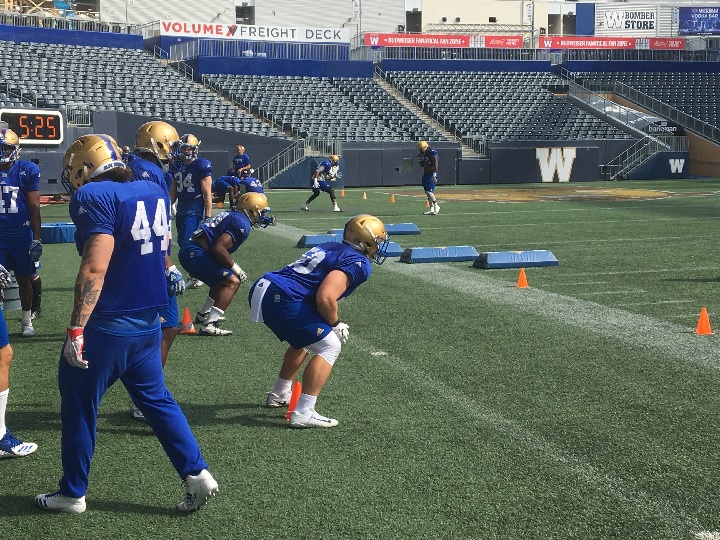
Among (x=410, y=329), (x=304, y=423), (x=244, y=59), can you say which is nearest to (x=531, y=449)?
(x=304, y=423)

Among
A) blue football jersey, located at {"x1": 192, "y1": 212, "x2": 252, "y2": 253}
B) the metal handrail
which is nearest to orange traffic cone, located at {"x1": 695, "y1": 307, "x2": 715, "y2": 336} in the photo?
blue football jersey, located at {"x1": 192, "y1": 212, "x2": 252, "y2": 253}

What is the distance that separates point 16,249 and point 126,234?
531 centimetres

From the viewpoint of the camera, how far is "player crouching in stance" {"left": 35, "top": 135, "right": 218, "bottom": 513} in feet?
15.1

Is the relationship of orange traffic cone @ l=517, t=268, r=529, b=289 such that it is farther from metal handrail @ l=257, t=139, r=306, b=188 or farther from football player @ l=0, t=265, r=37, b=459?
metal handrail @ l=257, t=139, r=306, b=188

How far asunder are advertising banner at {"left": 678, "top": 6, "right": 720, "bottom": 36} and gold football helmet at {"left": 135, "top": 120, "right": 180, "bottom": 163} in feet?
210

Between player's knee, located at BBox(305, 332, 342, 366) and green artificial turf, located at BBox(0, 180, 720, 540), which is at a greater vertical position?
player's knee, located at BBox(305, 332, 342, 366)

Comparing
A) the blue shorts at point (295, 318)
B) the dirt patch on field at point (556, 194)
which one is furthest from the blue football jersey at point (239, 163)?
the blue shorts at point (295, 318)

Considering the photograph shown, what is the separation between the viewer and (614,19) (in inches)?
2527

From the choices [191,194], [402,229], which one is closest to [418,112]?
[402,229]

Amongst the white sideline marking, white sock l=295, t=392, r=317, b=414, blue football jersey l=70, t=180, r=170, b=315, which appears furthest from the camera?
white sock l=295, t=392, r=317, b=414

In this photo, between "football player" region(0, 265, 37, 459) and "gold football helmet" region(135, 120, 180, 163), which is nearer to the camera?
"football player" region(0, 265, 37, 459)

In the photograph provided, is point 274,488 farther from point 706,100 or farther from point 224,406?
point 706,100

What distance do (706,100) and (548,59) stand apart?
8461 mm

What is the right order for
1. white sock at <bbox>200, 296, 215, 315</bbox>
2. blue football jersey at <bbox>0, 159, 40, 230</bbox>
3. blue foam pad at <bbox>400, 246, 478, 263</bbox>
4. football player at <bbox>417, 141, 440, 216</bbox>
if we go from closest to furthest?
blue football jersey at <bbox>0, 159, 40, 230</bbox> < white sock at <bbox>200, 296, 215, 315</bbox> < blue foam pad at <bbox>400, 246, 478, 263</bbox> < football player at <bbox>417, 141, 440, 216</bbox>
